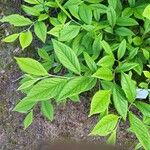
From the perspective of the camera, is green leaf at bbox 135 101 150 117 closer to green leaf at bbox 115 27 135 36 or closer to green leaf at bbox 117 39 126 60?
green leaf at bbox 117 39 126 60

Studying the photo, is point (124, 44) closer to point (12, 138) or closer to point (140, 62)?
point (140, 62)

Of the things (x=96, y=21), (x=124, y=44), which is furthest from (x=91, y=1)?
(x=124, y=44)

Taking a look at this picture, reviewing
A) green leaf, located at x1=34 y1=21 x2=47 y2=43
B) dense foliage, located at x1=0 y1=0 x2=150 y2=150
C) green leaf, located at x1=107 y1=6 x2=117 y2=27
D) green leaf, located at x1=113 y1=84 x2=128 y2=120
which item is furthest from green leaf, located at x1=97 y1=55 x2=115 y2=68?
green leaf, located at x1=34 y1=21 x2=47 y2=43

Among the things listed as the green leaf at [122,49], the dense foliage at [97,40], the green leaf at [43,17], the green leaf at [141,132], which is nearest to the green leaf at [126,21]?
the dense foliage at [97,40]

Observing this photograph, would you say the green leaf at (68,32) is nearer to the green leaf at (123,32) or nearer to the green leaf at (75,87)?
the green leaf at (123,32)

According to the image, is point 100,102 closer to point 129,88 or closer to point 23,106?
point 129,88
